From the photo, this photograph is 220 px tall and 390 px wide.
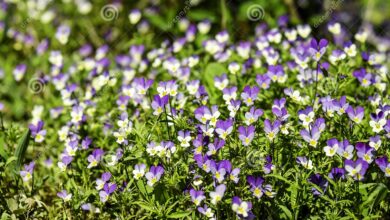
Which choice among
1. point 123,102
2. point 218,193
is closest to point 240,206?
point 218,193

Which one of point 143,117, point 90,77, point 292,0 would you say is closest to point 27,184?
point 143,117

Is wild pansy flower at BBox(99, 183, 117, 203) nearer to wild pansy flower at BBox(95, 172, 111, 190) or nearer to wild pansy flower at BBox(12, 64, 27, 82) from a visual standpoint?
wild pansy flower at BBox(95, 172, 111, 190)

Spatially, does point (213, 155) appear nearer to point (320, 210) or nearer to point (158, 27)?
point (320, 210)

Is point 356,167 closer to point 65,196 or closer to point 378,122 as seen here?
point 378,122

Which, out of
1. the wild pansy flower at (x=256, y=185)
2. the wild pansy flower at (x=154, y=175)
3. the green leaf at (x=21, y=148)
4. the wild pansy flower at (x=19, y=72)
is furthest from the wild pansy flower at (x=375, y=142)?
the wild pansy flower at (x=19, y=72)

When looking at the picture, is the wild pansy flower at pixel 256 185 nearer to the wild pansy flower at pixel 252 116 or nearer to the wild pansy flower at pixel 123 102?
the wild pansy flower at pixel 252 116

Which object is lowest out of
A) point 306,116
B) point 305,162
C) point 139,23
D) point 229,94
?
point 305,162

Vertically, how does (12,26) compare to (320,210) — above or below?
above
